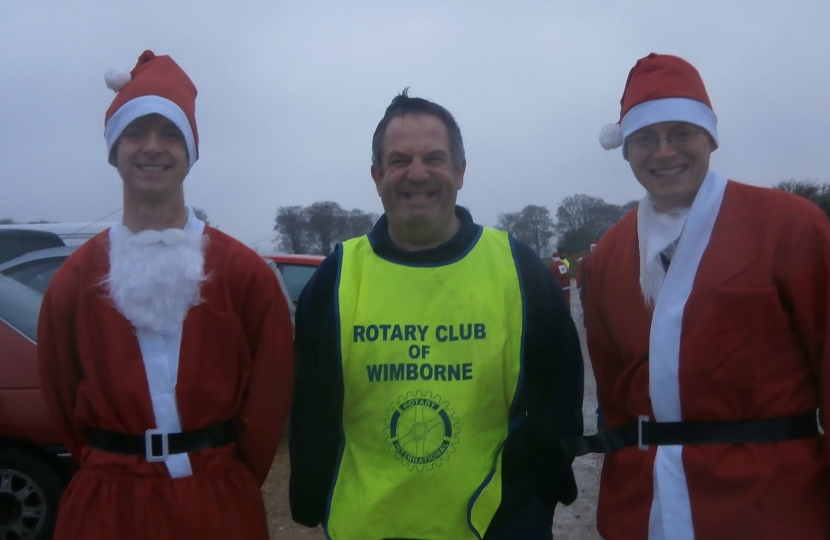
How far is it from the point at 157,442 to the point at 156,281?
473 millimetres

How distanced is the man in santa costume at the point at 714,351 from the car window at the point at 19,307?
3.04m

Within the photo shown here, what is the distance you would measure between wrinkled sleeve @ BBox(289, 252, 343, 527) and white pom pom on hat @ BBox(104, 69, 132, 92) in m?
0.89

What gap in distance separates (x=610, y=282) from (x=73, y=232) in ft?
13.7

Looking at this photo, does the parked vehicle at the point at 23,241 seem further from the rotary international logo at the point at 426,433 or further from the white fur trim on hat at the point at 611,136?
the white fur trim on hat at the point at 611,136

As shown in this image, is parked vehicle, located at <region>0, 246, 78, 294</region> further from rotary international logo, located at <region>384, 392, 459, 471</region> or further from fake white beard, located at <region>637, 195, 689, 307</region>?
fake white beard, located at <region>637, 195, 689, 307</region>

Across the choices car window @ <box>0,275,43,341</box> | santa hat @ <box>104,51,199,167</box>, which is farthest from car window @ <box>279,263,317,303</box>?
santa hat @ <box>104,51,199,167</box>

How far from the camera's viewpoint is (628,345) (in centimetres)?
228

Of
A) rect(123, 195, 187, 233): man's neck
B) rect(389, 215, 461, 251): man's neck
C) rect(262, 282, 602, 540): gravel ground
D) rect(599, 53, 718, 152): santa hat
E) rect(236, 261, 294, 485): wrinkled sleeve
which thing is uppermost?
rect(599, 53, 718, 152): santa hat

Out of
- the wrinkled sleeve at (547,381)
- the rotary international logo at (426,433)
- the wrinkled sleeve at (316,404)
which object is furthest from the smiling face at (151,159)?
the wrinkled sleeve at (547,381)

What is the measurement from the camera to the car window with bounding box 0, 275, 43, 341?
3.91 metres

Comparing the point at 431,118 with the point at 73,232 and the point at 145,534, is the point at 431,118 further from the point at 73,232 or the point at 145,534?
the point at 73,232

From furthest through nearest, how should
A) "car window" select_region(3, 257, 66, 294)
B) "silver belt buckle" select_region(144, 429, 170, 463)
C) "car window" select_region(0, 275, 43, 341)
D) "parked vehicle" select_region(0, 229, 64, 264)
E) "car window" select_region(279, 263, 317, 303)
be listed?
1. "car window" select_region(279, 263, 317, 303)
2. "parked vehicle" select_region(0, 229, 64, 264)
3. "car window" select_region(3, 257, 66, 294)
4. "car window" select_region(0, 275, 43, 341)
5. "silver belt buckle" select_region(144, 429, 170, 463)

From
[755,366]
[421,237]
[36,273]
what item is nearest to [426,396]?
[421,237]

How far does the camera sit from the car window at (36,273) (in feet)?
15.4
